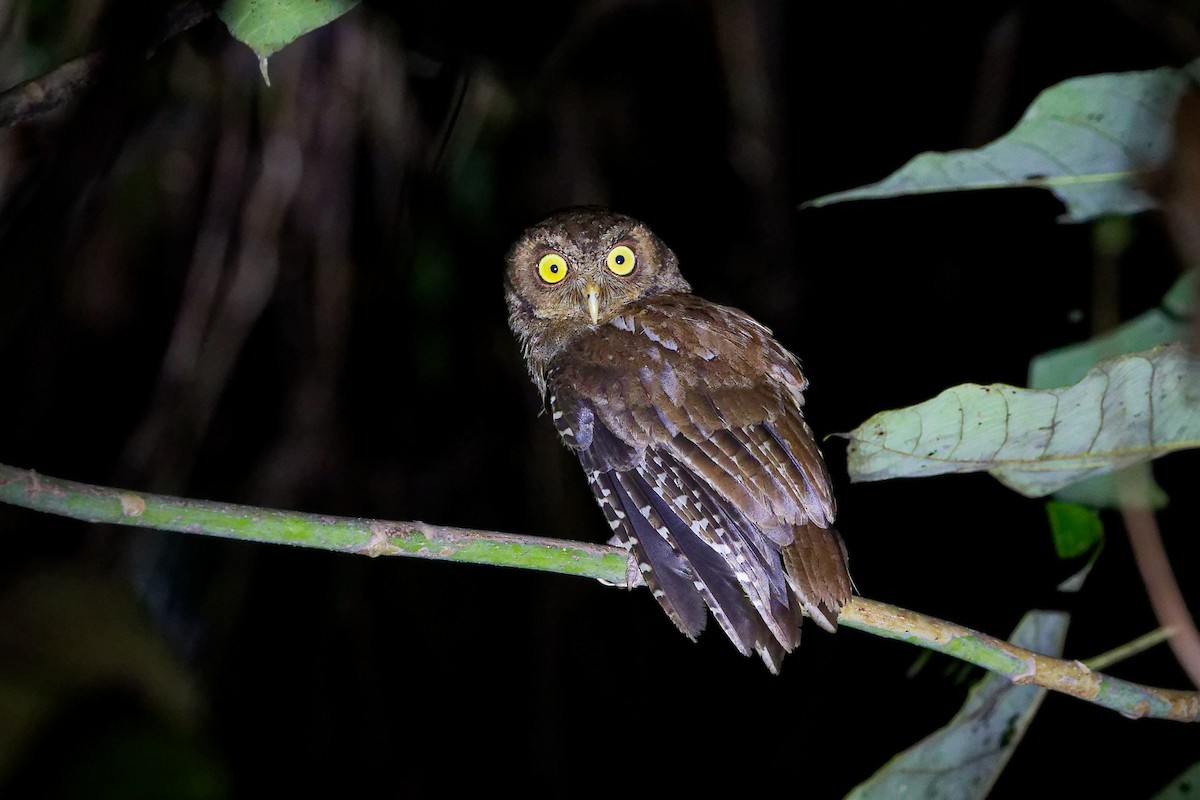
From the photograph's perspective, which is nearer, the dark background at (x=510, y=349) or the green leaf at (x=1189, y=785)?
the green leaf at (x=1189, y=785)

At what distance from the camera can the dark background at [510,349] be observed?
3980mm

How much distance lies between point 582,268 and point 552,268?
4.6 inches

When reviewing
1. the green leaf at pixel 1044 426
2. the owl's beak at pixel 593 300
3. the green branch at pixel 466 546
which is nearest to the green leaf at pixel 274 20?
the green branch at pixel 466 546

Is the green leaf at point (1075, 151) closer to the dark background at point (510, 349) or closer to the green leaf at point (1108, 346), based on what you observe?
the green leaf at point (1108, 346)

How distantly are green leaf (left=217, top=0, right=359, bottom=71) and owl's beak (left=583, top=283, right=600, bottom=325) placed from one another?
1.43 m

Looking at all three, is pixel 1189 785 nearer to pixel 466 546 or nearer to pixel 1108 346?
pixel 1108 346

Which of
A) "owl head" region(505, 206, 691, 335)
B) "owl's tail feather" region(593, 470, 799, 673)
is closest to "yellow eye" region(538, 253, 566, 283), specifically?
"owl head" region(505, 206, 691, 335)

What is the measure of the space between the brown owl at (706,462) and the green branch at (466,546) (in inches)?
7.5

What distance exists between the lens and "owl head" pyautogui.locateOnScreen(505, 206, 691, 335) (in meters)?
3.17

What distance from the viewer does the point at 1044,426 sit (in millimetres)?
1819

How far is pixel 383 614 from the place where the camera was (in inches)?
197

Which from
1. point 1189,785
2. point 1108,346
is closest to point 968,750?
point 1189,785

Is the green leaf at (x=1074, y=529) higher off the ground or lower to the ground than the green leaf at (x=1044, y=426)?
lower

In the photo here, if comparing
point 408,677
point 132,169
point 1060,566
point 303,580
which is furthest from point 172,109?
point 1060,566
